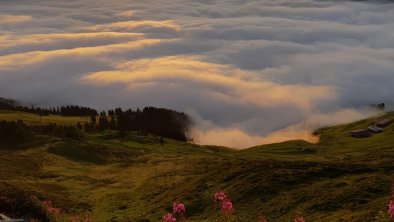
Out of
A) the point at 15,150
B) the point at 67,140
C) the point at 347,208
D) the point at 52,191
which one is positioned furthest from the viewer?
the point at 67,140

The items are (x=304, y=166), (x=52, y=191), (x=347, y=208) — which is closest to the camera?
(x=347, y=208)

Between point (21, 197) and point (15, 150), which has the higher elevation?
point (21, 197)

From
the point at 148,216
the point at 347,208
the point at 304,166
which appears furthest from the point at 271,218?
the point at 304,166

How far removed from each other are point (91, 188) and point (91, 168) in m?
31.3

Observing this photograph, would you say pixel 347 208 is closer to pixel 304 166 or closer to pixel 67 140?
pixel 304 166

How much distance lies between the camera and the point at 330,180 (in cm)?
7056

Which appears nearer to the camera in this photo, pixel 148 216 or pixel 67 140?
pixel 148 216

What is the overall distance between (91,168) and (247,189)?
6999 cm

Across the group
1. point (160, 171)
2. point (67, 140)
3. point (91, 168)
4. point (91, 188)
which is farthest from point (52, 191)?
point (67, 140)

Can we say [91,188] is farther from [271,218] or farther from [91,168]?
[271,218]

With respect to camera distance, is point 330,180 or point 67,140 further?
point 67,140

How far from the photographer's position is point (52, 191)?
310ft

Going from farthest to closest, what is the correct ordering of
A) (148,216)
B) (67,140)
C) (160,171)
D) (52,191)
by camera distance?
1. (67,140)
2. (160,171)
3. (52,191)
4. (148,216)

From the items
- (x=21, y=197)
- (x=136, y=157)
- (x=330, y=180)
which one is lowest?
(x=136, y=157)
